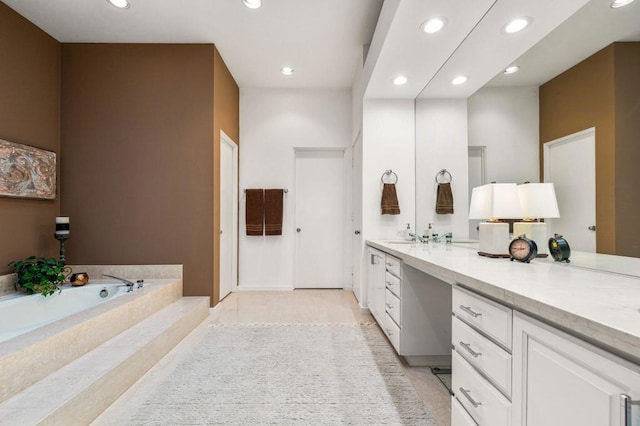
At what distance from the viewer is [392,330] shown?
226 centimetres

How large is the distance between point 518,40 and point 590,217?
119cm

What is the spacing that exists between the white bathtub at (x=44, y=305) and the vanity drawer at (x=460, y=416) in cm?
265

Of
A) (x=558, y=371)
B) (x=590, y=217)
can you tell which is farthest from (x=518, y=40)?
(x=558, y=371)

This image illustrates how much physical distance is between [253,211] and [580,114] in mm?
3588

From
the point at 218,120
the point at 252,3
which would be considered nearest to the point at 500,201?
the point at 252,3

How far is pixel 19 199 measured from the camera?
282 cm

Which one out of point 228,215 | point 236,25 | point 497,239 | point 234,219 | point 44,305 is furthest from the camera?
point 234,219

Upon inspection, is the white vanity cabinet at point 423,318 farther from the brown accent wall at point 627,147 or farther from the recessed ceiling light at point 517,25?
the recessed ceiling light at point 517,25

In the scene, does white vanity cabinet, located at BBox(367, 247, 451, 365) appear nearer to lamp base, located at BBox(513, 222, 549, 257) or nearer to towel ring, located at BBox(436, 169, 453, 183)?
lamp base, located at BBox(513, 222, 549, 257)

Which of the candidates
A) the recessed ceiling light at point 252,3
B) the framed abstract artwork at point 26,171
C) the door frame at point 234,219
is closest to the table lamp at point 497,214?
the recessed ceiling light at point 252,3

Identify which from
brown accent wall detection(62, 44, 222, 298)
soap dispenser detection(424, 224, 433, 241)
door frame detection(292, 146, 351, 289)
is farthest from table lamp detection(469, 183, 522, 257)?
door frame detection(292, 146, 351, 289)

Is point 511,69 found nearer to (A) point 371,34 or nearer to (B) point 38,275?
(A) point 371,34

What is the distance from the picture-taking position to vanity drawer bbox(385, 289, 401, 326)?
2.15 m

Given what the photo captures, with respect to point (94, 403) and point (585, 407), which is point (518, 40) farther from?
point (94, 403)
